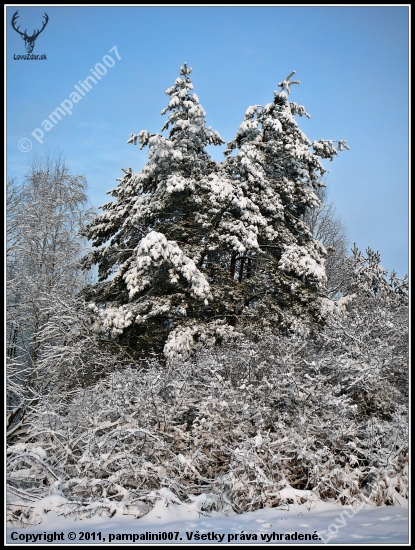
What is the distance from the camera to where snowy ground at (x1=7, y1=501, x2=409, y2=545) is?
4852mm

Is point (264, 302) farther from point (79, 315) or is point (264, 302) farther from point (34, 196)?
point (34, 196)

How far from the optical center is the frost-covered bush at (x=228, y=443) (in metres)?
6.01

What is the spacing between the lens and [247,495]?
6.04 m

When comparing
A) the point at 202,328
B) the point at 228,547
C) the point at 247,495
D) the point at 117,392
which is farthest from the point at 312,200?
the point at 228,547

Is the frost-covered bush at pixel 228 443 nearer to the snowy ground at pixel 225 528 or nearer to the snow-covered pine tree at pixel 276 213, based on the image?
the snowy ground at pixel 225 528

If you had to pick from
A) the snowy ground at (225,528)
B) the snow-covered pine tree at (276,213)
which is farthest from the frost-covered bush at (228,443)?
the snow-covered pine tree at (276,213)

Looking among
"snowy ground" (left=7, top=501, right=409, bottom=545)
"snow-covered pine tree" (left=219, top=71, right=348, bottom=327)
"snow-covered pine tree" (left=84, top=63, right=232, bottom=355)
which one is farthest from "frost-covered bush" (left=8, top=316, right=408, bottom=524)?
"snow-covered pine tree" (left=219, top=71, right=348, bottom=327)

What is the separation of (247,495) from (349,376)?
3.17m

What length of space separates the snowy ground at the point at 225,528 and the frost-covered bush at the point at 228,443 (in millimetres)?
216

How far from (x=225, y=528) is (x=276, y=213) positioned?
1147 cm

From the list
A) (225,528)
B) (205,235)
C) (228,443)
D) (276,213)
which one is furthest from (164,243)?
(225,528)

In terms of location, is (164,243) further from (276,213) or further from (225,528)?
(225,528)

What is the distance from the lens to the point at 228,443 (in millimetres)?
7258

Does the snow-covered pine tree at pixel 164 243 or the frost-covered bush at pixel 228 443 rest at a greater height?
the snow-covered pine tree at pixel 164 243
